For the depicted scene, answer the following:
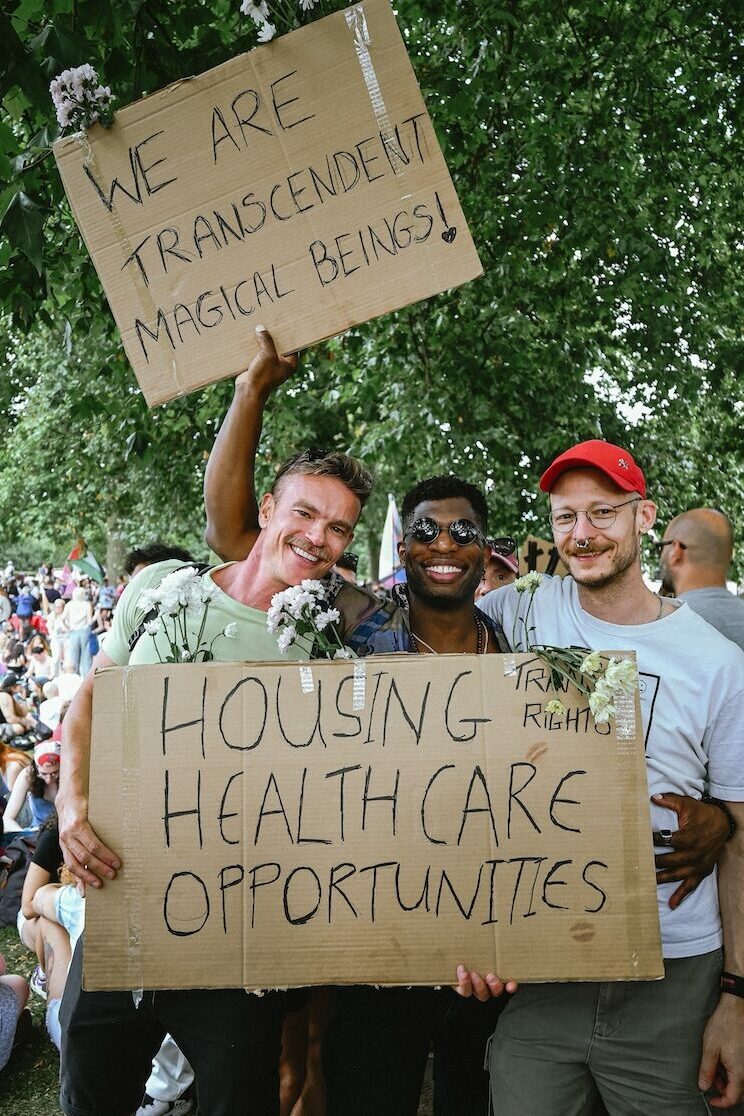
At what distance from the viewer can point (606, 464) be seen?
7.27 feet

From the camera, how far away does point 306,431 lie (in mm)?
10906

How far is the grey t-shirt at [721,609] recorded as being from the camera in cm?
349

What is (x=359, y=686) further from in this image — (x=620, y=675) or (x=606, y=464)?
(x=606, y=464)

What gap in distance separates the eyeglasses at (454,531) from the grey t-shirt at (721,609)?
1.29 metres

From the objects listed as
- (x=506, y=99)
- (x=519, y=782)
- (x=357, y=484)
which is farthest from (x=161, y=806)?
(x=506, y=99)

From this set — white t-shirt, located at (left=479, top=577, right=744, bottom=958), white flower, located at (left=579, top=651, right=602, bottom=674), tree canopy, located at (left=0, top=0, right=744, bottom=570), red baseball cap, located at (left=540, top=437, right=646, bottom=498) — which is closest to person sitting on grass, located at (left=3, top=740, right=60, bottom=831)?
tree canopy, located at (left=0, top=0, right=744, bottom=570)

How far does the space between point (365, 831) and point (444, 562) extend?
957mm

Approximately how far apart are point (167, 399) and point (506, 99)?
5.21 m

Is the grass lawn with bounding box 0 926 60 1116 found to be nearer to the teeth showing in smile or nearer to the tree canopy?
the teeth showing in smile

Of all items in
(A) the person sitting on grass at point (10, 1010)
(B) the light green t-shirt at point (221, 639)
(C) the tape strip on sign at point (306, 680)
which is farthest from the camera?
(A) the person sitting on grass at point (10, 1010)

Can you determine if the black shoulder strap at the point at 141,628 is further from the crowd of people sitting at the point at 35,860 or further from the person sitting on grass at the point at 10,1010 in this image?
the person sitting on grass at the point at 10,1010

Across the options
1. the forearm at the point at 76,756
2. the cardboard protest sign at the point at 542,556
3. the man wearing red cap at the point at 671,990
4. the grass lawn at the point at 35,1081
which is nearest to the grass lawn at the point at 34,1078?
the grass lawn at the point at 35,1081

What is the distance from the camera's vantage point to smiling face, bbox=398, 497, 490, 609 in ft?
8.40

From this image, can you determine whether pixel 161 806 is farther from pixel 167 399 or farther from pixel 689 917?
pixel 689 917
